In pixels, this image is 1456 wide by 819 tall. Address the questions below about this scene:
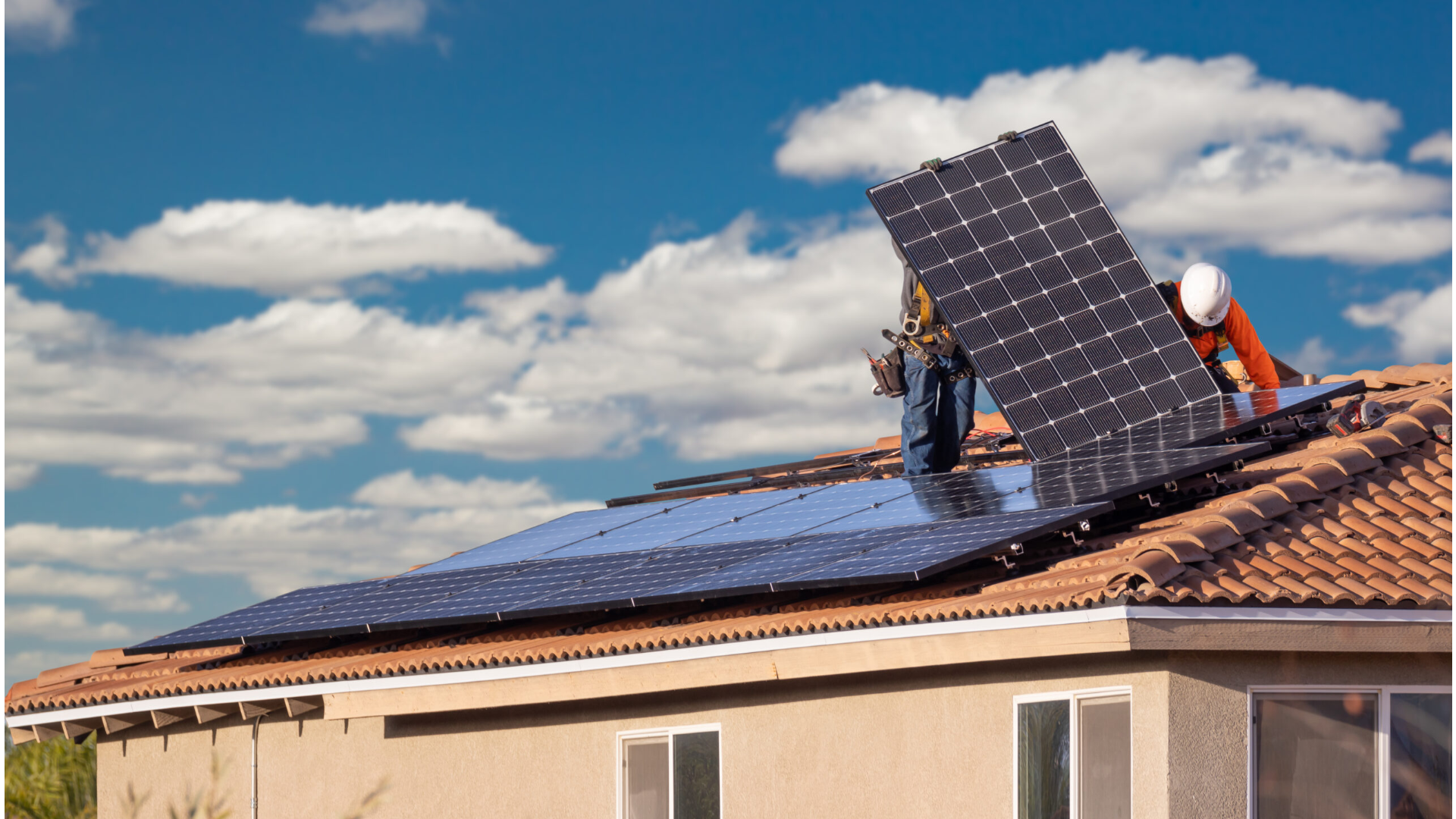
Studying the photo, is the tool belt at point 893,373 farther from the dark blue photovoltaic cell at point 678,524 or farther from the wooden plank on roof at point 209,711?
the wooden plank on roof at point 209,711

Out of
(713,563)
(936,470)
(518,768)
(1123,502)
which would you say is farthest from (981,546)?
(936,470)

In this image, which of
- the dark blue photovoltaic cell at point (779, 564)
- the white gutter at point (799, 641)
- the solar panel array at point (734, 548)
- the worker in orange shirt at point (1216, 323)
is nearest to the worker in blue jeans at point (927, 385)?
the solar panel array at point (734, 548)

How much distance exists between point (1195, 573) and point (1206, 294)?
5860 mm

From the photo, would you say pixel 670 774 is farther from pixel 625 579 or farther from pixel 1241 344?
pixel 1241 344

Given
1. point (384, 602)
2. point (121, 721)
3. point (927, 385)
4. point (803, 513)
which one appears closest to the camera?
point (803, 513)

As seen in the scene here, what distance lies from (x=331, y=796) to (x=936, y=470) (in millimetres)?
6474

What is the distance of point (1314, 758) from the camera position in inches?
403

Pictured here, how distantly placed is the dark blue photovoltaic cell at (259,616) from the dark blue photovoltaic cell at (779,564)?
194 inches

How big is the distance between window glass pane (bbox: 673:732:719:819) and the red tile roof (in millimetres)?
859

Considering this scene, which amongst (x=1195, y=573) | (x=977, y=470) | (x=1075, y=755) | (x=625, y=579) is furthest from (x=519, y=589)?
(x=1195, y=573)

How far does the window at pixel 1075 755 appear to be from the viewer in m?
10.1

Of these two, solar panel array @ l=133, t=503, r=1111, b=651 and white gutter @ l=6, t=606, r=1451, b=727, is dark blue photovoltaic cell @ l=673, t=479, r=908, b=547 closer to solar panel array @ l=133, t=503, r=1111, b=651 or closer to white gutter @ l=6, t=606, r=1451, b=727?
solar panel array @ l=133, t=503, r=1111, b=651

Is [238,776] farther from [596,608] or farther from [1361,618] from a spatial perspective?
[1361,618]

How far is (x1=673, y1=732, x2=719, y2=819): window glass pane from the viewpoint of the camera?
12195 mm
